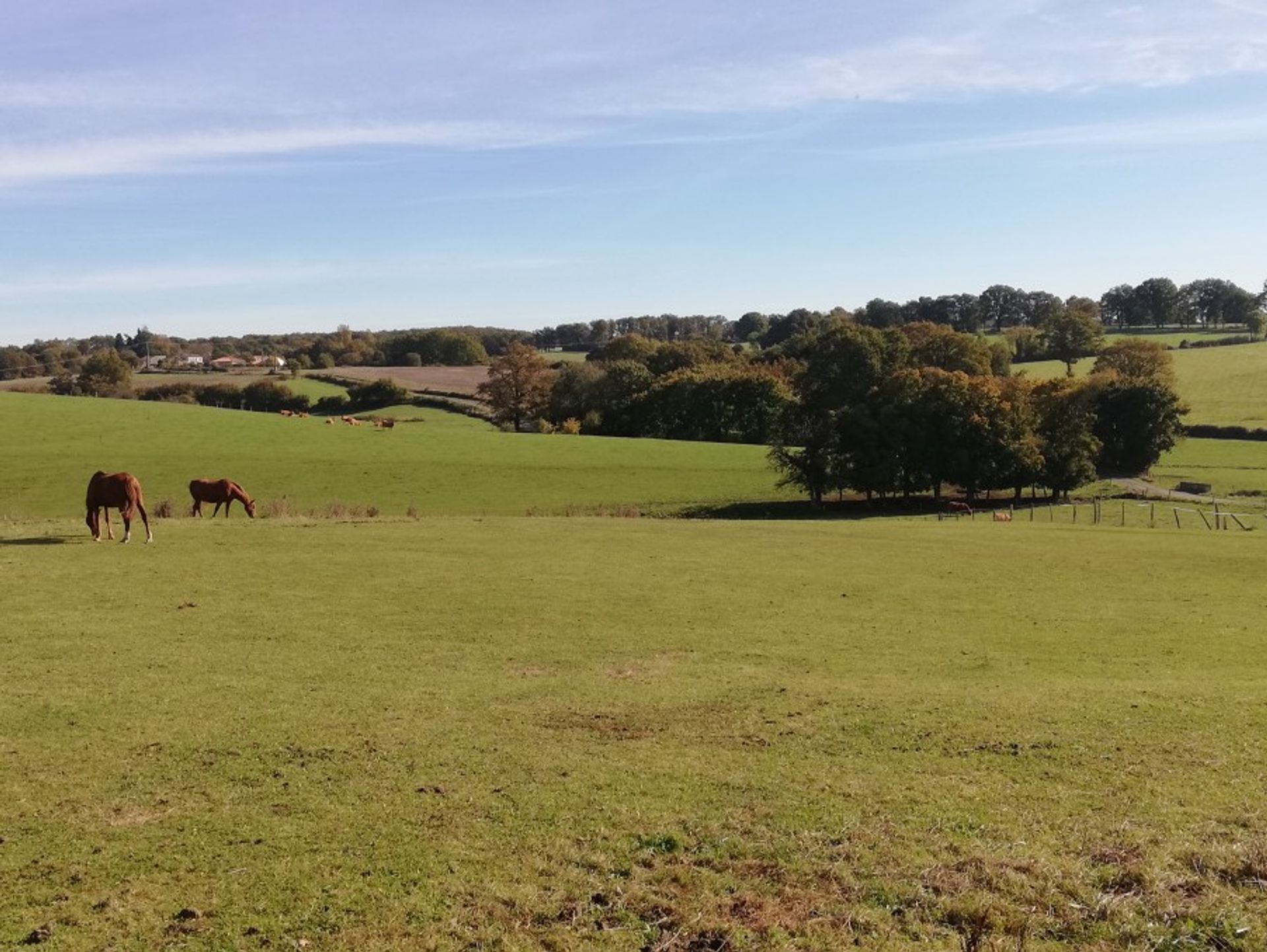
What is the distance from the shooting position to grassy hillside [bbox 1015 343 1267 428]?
98938 millimetres

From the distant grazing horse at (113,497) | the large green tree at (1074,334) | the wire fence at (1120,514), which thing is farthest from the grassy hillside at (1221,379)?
the distant grazing horse at (113,497)

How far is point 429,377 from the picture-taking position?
143750mm

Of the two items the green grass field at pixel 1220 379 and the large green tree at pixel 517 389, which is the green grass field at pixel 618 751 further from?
the large green tree at pixel 517 389

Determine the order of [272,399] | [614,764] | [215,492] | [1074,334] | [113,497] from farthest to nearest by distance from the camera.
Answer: [1074,334]
[272,399]
[215,492]
[113,497]
[614,764]

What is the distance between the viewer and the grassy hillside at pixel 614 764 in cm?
741

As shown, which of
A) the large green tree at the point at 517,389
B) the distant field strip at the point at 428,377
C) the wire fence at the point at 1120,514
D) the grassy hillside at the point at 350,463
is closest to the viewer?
the wire fence at the point at 1120,514

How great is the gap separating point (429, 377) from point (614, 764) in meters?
137

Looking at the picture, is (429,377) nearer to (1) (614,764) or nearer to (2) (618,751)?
(2) (618,751)

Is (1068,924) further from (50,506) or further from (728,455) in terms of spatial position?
(728,455)

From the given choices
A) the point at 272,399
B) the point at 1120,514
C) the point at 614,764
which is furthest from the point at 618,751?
the point at 272,399

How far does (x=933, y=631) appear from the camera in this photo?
61.9 ft

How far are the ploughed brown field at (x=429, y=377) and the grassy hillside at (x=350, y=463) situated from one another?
49372mm

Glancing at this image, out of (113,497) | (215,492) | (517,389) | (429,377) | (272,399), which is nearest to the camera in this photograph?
(113,497)

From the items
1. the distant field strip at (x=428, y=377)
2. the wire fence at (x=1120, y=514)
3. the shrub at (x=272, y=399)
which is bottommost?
the wire fence at (x=1120, y=514)
